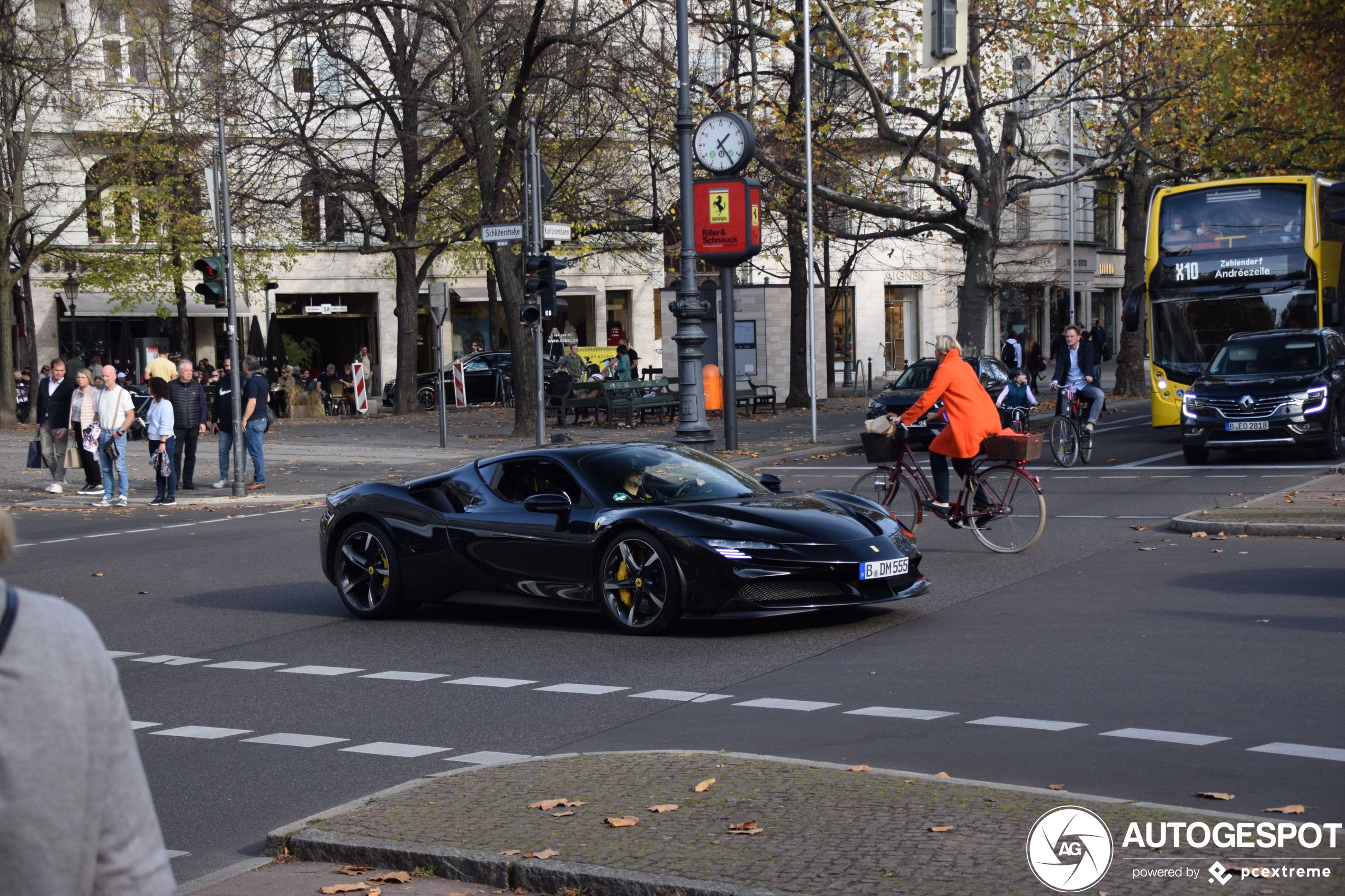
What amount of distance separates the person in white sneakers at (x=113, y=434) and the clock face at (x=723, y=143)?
30.4 ft

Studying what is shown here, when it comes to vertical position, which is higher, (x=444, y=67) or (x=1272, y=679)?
(x=444, y=67)

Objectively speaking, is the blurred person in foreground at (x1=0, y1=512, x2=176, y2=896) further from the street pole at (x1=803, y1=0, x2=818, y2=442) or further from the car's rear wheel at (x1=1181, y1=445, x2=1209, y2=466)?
the street pole at (x1=803, y1=0, x2=818, y2=442)

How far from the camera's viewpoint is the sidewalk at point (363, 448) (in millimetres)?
23453

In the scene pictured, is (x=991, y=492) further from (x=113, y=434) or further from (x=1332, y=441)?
(x=113, y=434)

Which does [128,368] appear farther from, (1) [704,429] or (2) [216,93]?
(1) [704,429]

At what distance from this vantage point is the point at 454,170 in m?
36.2

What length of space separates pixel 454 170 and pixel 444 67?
16.4 ft

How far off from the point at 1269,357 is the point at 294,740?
19.1m

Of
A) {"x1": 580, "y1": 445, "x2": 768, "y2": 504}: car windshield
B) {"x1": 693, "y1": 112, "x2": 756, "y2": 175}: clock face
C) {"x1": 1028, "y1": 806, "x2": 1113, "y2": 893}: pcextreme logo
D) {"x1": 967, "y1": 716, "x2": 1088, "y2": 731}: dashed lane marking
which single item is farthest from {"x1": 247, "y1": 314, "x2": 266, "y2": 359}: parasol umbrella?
{"x1": 1028, "y1": 806, "x2": 1113, "y2": 893}: pcextreme logo

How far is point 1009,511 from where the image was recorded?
45.5 ft

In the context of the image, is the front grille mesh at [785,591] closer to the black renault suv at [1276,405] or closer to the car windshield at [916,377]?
the black renault suv at [1276,405]

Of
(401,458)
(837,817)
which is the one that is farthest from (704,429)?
(837,817)

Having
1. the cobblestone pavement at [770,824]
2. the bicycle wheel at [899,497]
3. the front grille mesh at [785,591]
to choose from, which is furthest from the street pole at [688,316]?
the cobblestone pavement at [770,824]

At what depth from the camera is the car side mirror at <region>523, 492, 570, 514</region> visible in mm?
10711
